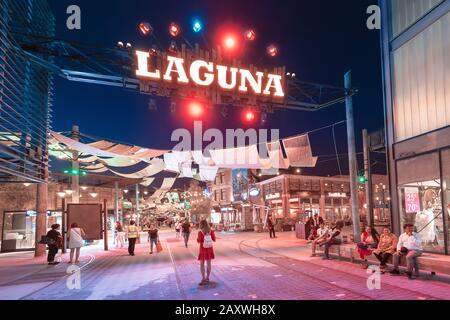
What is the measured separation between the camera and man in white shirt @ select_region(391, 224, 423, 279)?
9750 mm

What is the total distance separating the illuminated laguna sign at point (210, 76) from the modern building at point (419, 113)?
15.2 feet

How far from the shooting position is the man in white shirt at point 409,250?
9.75m

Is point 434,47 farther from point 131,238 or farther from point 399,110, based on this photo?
point 131,238

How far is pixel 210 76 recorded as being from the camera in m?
15.0

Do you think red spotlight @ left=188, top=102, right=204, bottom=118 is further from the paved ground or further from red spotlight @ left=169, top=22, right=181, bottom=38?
the paved ground

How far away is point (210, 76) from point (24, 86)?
25.8ft

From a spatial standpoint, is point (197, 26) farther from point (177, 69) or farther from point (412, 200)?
point (412, 200)

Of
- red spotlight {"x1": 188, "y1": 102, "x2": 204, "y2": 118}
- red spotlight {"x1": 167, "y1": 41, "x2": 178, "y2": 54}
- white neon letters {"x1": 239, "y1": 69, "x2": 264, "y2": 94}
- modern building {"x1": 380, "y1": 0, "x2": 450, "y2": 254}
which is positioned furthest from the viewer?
white neon letters {"x1": 239, "y1": 69, "x2": 264, "y2": 94}

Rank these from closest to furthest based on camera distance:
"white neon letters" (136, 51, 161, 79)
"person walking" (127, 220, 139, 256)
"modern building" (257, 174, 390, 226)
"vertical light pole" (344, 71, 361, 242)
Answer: "white neon letters" (136, 51, 161, 79) → "vertical light pole" (344, 71, 361, 242) → "person walking" (127, 220, 139, 256) → "modern building" (257, 174, 390, 226)

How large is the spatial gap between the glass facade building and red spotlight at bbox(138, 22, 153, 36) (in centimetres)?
317

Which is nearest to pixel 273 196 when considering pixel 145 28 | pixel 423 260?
pixel 145 28
